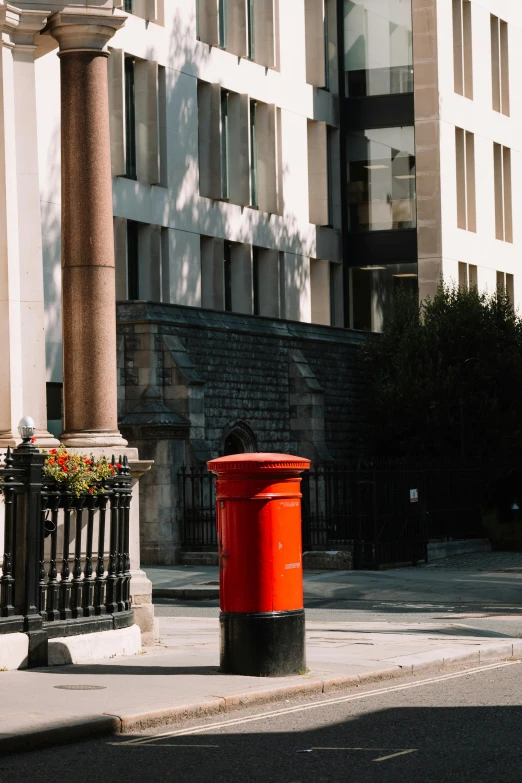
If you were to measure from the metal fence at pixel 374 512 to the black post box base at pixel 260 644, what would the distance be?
49.6 feet

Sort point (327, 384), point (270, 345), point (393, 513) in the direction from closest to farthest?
point (393, 513)
point (270, 345)
point (327, 384)

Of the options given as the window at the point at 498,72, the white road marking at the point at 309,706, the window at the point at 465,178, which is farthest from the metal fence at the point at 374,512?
the window at the point at 498,72

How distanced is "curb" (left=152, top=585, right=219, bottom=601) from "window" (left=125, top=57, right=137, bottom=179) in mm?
14425

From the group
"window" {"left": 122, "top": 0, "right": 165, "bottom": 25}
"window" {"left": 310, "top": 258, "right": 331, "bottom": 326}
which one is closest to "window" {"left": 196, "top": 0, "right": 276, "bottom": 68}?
"window" {"left": 122, "top": 0, "right": 165, "bottom": 25}

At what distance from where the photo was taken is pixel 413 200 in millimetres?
44406

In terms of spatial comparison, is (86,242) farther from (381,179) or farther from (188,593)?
(381,179)

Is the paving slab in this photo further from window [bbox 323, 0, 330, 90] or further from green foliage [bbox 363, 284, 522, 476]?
window [bbox 323, 0, 330, 90]

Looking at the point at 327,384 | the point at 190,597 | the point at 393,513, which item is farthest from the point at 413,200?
the point at 190,597

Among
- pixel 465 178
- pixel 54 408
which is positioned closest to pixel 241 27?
pixel 465 178

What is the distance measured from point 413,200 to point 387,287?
2765 millimetres

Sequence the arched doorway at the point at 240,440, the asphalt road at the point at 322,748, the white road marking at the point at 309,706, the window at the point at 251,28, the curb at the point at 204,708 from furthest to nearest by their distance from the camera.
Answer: the window at the point at 251,28
the arched doorway at the point at 240,440
the white road marking at the point at 309,706
the curb at the point at 204,708
the asphalt road at the point at 322,748

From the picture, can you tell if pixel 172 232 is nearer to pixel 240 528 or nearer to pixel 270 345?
pixel 270 345

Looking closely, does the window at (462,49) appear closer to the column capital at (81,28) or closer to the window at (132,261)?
the window at (132,261)

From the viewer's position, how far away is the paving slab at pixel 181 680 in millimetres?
9289
